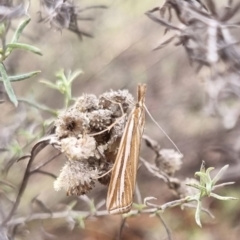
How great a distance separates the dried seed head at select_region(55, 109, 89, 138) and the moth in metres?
0.06

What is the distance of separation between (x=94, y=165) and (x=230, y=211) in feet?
2.46

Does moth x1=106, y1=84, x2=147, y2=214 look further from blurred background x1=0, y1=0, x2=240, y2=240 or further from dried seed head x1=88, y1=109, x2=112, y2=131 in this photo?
blurred background x1=0, y1=0, x2=240, y2=240

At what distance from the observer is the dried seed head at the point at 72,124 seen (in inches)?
20.4

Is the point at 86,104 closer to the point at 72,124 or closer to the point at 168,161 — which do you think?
the point at 72,124

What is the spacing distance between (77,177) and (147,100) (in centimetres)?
75

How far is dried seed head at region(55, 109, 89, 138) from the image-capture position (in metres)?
0.52

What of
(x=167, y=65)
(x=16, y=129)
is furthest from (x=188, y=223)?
(x=16, y=129)

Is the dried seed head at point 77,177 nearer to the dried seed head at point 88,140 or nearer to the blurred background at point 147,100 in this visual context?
the dried seed head at point 88,140

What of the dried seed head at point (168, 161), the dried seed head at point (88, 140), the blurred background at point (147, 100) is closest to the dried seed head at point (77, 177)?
the dried seed head at point (88, 140)

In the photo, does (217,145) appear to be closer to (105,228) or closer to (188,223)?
(188,223)

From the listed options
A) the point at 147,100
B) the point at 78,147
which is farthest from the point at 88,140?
the point at 147,100

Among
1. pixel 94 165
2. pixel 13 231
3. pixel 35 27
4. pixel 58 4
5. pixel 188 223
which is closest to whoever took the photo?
pixel 94 165

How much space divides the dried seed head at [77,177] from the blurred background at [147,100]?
19.0 inches

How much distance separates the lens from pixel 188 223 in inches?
46.3
